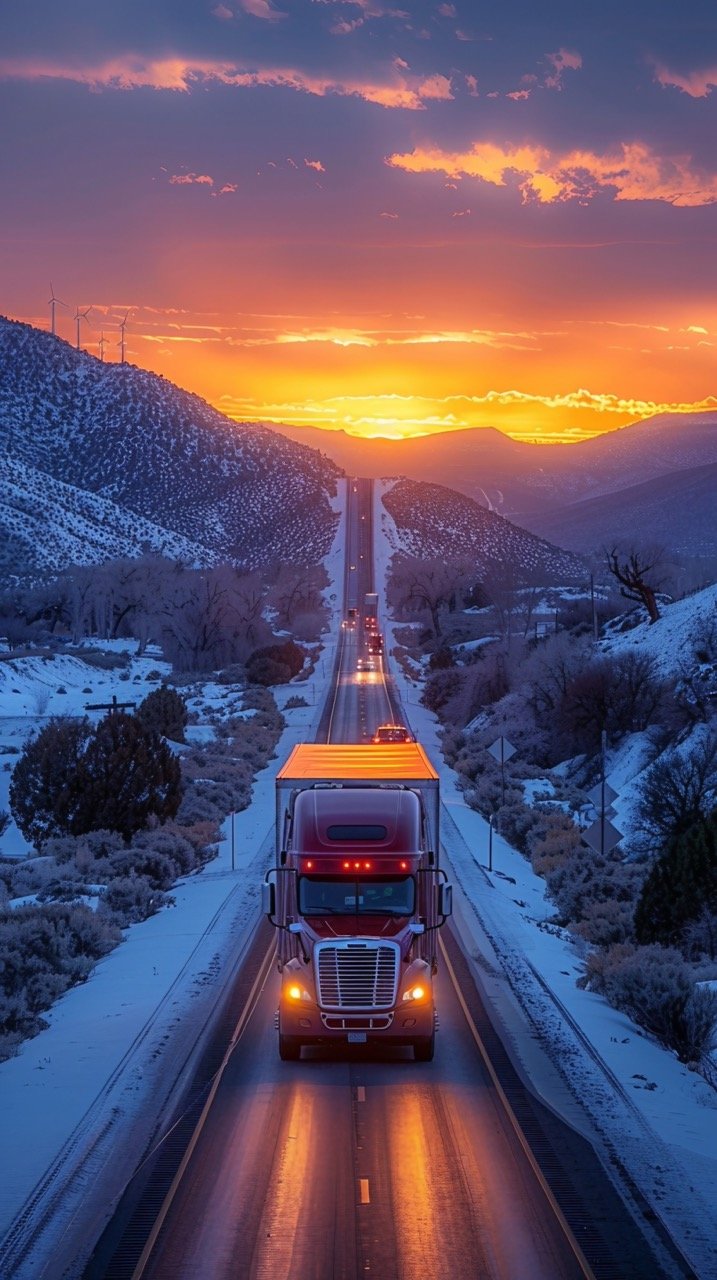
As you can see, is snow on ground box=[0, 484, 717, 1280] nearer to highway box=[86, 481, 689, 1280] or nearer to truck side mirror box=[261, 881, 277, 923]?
highway box=[86, 481, 689, 1280]

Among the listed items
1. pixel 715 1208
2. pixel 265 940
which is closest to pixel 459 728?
pixel 265 940

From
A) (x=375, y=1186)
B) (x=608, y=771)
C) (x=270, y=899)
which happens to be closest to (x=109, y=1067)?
(x=270, y=899)

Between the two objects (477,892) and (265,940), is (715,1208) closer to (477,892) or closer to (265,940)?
(265,940)

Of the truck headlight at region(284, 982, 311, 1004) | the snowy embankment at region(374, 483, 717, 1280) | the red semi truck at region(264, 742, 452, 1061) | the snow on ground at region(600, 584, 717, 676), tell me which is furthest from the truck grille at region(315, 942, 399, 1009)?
the snow on ground at region(600, 584, 717, 676)

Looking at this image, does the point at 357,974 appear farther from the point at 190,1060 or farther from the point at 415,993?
the point at 190,1060

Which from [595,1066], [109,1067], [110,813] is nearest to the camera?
[109,1067]

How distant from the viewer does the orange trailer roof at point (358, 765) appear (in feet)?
56.7

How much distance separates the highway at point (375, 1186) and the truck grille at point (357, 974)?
1000 millimetres

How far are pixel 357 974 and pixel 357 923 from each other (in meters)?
0.59

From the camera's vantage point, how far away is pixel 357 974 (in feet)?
50.1

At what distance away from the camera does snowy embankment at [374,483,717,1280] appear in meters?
12.4

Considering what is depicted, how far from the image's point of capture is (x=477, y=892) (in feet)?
96.5

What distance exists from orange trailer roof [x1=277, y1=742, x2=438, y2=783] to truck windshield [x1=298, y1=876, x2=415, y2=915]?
73.6 inches

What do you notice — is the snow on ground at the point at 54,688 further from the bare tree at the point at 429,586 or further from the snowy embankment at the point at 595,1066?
the bare tree at the point at 429,586
